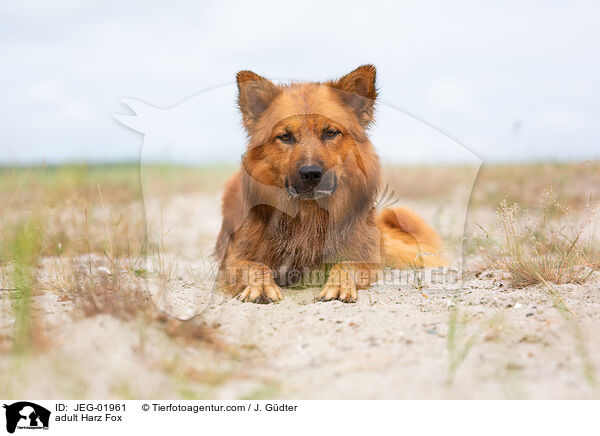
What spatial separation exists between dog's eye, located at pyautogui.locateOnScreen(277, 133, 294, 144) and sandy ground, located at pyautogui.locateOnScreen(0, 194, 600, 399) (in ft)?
3.76

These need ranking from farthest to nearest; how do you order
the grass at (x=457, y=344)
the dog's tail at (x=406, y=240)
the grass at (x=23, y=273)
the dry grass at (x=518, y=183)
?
the dry grass at (x=518, y=183), the dog's tail at (x=406, y=240), the grass at (x=23, y=273), the grass at (x=457, y=344)

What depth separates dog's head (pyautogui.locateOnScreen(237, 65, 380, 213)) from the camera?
3.58m

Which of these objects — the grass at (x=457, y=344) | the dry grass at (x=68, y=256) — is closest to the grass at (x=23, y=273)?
the dry grass at (x=68, y=256)

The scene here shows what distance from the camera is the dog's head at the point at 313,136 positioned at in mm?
3584

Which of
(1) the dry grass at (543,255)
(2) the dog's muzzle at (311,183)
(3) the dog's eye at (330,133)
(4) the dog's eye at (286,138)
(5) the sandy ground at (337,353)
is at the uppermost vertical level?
(3) the dog's eye at (330,133)

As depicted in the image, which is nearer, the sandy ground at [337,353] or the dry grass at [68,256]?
the sandy ground at [337,353]

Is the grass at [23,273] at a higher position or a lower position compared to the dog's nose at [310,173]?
lower

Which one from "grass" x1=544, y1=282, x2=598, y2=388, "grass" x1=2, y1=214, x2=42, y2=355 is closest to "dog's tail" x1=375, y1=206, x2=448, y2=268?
"grass" x1=544, y1=282, x2=598, y2=388

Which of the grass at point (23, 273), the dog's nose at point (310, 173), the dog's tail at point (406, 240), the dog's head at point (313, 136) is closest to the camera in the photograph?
the grass at point (23, 273)

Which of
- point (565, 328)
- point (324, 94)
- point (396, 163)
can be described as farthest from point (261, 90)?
point (565, 328)
